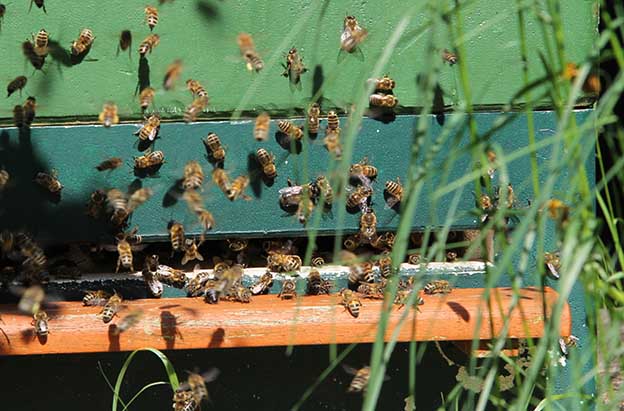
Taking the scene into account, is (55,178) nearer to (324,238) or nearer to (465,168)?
(324,238)

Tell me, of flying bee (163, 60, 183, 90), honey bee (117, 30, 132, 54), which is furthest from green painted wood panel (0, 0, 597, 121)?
flying bee (163, 60, 183, 90)

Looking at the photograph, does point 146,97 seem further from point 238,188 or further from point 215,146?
point 238,188

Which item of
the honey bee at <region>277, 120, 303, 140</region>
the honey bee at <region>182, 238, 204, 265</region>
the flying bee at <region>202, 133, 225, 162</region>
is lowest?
the honey bee at <region>182, 238, 204, 265</region>

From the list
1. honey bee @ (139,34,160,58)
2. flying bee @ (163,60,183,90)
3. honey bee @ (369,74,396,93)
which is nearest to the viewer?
flying bee @ (163,60,183,90)

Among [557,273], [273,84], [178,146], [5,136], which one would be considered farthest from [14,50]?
[557,273]

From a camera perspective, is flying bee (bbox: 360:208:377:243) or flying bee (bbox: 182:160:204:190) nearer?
flying bee (bbox: 182:160:204:190)

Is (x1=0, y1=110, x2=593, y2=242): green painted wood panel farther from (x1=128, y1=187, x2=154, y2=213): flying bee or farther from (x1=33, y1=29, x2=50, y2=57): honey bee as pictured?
(x1=33, y1=29, x2=50, y2=57): honey bee

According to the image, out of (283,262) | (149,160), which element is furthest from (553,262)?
(149,160)

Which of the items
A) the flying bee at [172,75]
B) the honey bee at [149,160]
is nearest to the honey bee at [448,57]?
the flying bee at [172,75]
